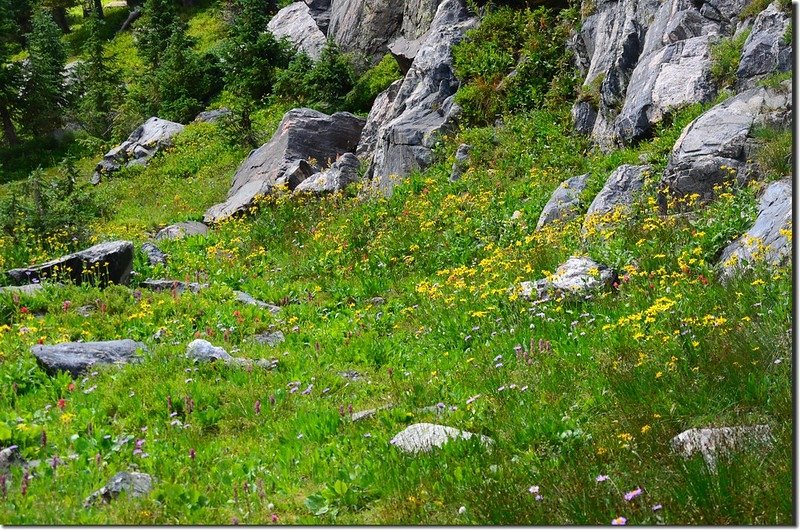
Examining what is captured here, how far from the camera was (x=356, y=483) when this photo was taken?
5.54 m

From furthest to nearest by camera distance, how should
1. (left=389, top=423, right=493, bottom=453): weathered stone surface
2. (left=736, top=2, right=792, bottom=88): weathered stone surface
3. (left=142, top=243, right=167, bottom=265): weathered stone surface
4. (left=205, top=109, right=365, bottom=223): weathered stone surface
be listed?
(left=205, top=109, right=365, bottom=223): weathered stone surface, (left=142, top=243, right=167, bottom=265): weathered stone surface, (left=736, top=2, right=792, bottom=88): weathered stone surface, (left=389, top=423, right=493, bottom=453): weathered stone surface

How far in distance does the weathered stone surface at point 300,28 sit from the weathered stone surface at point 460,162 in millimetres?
13166

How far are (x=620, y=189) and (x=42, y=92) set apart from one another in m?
31.6

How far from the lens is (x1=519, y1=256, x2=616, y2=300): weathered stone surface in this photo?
895cm

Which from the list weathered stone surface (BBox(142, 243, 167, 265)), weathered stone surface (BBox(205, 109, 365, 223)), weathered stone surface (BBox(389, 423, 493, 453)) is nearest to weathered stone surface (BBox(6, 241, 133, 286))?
weathered stone surface (BBox(142, 243, 167, 265))

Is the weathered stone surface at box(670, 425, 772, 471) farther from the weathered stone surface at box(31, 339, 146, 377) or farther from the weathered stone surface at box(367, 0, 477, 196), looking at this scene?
the weathered stone surface at box(367, 0, 477, 196)

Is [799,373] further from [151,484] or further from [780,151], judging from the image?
[780,151]

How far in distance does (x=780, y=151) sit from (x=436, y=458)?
699 centimetres

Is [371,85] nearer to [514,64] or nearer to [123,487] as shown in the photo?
[514,64]

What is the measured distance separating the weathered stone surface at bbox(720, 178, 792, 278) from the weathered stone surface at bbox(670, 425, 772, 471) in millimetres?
2902

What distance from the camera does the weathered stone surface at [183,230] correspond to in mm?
17578

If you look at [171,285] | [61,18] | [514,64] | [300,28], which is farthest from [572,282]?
[61,18]

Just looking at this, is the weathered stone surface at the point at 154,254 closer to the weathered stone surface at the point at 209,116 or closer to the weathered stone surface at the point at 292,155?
the weathered stone surface at the point at 292,155

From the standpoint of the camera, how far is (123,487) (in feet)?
18.0
